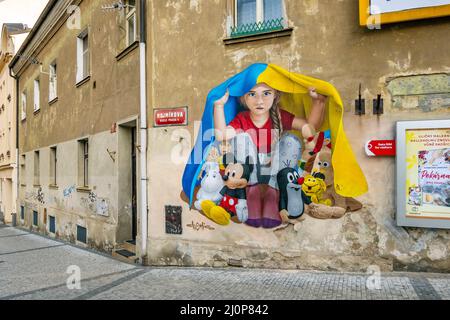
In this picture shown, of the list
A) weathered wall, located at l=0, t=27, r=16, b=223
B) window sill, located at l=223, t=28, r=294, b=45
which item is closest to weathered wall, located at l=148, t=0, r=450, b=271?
window sill, located at l=223, t=28, r=294, b=45

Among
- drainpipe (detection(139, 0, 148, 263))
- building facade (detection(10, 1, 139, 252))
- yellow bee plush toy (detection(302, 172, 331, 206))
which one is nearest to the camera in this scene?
yellow bee plush toy (detection(302, 172, 331, 206))

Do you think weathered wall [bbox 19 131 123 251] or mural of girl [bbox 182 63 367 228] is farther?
weathered wall [bbox 19 131 123 251]

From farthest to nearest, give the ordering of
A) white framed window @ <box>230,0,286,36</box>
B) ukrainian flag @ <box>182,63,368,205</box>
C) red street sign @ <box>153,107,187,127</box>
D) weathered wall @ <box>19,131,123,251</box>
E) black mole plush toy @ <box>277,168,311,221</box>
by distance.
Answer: weathered wall @ <box>19,131,123,251</box> → red street sign @ <box>153,107,187,127</box> → white framed window @ <box>230,0,286,36</box> → black mole plush toy @ <box>277,168,311,221</box> → ukrainian flag @ <box>182,63,368,205</box>

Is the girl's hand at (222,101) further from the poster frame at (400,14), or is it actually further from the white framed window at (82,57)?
the white framed window at (82,57)

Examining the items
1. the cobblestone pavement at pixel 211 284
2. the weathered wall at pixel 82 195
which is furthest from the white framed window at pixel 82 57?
the cobblestone pavement at pixel 211 284

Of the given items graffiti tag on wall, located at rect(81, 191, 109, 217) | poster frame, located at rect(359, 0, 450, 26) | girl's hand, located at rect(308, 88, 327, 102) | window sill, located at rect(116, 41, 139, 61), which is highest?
window sill, located at rect(116, 41, 139, 61)

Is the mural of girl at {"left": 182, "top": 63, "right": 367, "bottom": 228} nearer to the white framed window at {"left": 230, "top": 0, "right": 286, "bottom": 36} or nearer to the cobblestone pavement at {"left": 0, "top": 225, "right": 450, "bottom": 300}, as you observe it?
the white framed window at {"left": 230, "top": 0, "right": 286, "bottom": 36}

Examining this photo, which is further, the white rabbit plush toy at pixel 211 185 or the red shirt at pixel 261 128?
the white rabbit plush toy at pixel 211 185

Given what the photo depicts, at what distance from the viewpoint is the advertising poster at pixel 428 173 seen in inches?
242

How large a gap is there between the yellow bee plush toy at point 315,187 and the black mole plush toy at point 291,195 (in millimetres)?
72

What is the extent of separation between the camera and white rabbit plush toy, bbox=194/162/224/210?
7430 mm

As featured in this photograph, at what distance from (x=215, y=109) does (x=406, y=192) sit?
3.49 metres

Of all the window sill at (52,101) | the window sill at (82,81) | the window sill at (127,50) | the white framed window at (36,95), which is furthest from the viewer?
the white framed window at (36,95)

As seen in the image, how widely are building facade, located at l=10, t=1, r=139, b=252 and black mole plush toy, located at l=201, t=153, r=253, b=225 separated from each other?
2.16m
